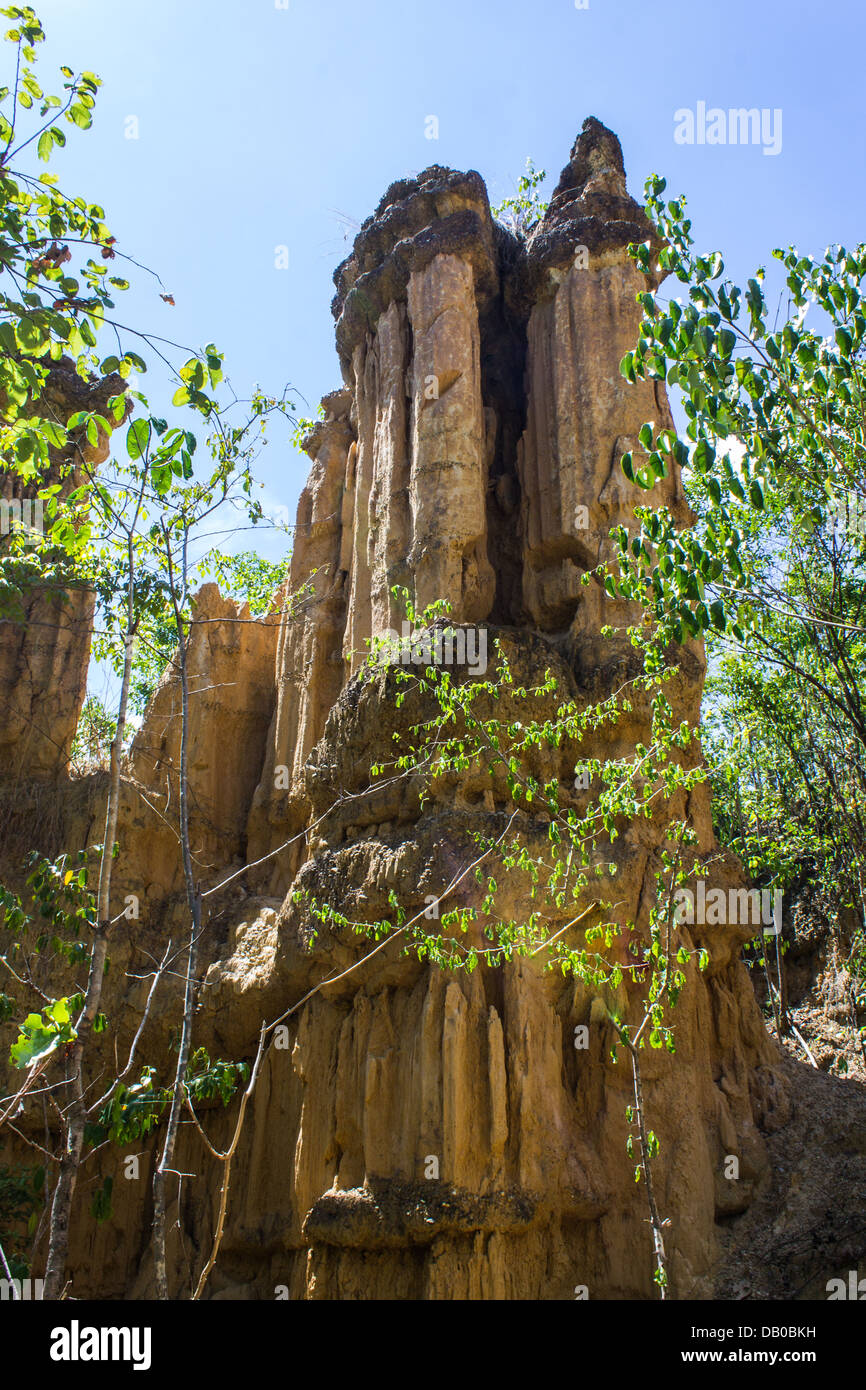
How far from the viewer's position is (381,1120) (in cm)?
1178

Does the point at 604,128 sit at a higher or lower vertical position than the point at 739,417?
higher

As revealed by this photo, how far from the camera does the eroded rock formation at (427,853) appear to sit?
1134cm

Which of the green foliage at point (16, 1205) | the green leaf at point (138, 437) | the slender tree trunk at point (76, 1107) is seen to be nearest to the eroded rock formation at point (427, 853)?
the green foliage at point (16, 1205)

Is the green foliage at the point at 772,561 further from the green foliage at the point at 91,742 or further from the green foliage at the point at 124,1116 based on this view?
the green foliage at the point at 91,742

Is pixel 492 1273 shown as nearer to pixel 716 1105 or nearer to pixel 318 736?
pixel 716 1105

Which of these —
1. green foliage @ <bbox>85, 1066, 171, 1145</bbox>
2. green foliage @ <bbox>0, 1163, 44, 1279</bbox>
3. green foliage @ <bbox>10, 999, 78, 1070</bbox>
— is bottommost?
green foliage @ <bbox>0, 1163, 44, 1279</bbox>

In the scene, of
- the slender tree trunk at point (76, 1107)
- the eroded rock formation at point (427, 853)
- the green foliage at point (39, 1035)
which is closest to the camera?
the green foliage at point (39, 1035)

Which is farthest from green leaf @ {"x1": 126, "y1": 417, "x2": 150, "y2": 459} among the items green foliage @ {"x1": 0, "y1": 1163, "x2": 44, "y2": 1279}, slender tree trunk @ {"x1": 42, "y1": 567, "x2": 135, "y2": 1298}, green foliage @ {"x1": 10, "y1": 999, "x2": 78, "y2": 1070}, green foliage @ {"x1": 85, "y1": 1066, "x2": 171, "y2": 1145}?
green foliage @ {"x1": 0, "y1": 1163, "x2": 44, "y2": 1279}

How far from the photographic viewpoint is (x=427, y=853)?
1227 centimetres

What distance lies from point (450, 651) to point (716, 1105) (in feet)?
19.9

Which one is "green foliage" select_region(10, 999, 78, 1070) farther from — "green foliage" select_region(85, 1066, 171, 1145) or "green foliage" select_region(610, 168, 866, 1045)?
"green foliage" select_region(610, 168, 866, 1045)

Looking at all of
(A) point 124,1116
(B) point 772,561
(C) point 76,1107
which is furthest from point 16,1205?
(B) point 772,561

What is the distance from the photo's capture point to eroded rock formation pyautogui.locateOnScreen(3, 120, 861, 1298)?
11.3 m
